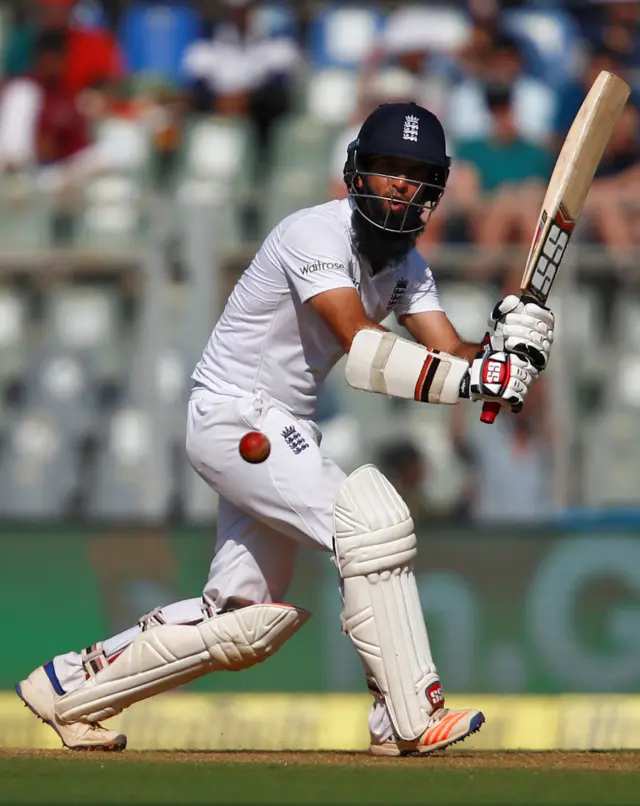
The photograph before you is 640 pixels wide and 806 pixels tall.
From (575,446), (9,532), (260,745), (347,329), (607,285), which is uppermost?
(347,329)

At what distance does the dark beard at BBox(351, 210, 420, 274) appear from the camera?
13.4ft

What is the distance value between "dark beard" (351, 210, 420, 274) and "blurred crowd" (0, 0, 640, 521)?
2955 mm

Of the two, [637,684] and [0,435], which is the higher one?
[0,435]

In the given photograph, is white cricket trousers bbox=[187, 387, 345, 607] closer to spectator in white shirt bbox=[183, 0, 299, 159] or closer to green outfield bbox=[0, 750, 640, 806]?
green outfield bbox=[0, 750, 640, 806]

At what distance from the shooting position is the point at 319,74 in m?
9.15

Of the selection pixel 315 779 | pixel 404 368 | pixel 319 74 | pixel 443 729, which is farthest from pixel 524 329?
pixel 319 74

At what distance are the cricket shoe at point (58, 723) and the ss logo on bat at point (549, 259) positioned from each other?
5.63 ft

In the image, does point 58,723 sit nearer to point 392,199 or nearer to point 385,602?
point 385,602

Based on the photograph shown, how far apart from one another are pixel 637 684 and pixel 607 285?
158cm

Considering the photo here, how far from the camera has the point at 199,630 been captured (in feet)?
13.6

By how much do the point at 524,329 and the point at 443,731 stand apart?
1.02m

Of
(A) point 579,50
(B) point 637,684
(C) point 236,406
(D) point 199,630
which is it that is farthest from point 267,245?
(A) point 579,50

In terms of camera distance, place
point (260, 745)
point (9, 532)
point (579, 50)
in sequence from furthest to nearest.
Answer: point (579, 50) < point (9, 532) < point (260, 745)

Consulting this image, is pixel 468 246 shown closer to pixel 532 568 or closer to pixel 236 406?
pixel 532 568
